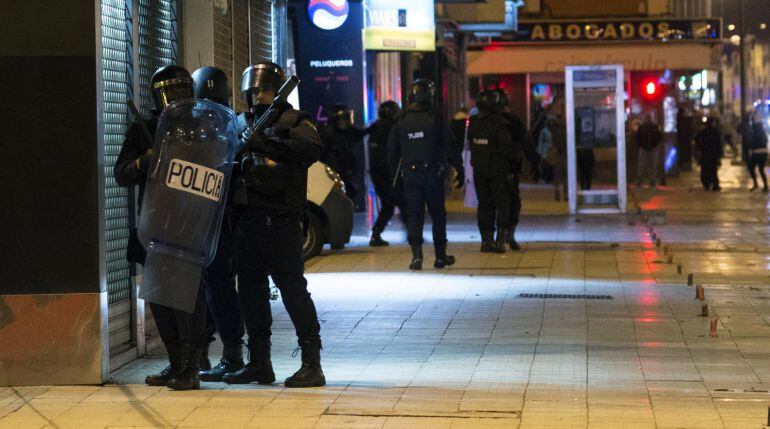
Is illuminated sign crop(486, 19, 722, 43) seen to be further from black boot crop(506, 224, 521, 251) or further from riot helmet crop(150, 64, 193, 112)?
riot helmet crop(150, 64, 193, 112)

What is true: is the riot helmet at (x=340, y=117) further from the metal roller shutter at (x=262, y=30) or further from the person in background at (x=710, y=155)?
the person in background at (x=710, y=155)

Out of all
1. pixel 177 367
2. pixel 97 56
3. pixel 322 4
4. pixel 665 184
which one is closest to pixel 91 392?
pixel 177 367

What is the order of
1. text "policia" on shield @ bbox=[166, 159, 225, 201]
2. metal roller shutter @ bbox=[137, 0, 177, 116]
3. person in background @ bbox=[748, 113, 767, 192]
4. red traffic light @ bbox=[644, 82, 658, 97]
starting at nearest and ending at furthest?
text "policia" on shield @ bbox=[166, 159, 225, 201], metal roller shutter @ bbox=[137, 0, 177, 116], person in background @ bbox=[748, 113, 767, 192], red traffic light @ bbox=[644, 82, 658, 97]

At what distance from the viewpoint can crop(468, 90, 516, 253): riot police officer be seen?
52.6 feet

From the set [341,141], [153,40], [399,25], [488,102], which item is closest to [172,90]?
[153,40]

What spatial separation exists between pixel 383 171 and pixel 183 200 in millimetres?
10837

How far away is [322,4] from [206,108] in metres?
11.1

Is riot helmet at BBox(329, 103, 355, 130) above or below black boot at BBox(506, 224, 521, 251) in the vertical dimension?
above

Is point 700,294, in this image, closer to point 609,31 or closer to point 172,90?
point 172,90

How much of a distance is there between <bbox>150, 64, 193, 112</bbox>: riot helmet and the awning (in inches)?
1261

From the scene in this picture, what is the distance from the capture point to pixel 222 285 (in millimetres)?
8062

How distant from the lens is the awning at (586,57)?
39.2 m

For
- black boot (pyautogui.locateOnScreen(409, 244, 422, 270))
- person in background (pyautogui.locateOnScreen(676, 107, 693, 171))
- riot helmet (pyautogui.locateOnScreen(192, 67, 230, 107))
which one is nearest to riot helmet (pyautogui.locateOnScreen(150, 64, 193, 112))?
riot helmet (pyautogui.locateOnScreen(192, 67, 230, 107))

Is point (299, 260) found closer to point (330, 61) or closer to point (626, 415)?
point (626, 415)
